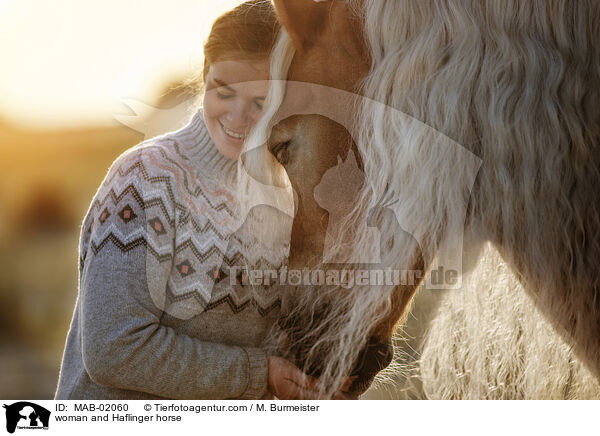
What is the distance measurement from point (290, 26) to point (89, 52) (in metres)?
0.50

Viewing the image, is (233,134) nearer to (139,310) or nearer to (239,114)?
(239,114)

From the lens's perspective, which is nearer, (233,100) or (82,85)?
(233,100)

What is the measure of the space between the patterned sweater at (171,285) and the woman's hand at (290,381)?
0.06 ft

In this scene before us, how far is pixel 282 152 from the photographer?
812 millimetres

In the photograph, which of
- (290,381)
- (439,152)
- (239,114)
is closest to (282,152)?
(239,114)

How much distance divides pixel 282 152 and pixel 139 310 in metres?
0.34

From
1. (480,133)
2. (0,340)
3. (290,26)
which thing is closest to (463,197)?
(480,133)
